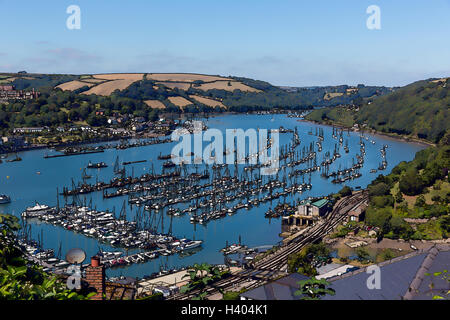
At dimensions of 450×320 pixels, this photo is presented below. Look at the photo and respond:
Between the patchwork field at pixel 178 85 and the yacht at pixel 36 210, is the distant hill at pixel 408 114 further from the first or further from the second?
the yacht at pixel 36 210

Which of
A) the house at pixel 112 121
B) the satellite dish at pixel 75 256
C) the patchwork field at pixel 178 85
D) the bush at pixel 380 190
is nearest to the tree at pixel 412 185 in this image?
the bush at pixel 380 190

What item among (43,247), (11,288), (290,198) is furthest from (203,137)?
(11,288)

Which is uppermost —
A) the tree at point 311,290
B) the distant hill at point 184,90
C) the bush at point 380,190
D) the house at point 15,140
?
the distant hill at point 184,90

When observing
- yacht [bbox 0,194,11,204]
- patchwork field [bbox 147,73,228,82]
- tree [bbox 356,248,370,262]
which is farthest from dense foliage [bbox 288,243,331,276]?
patchwork field [bbox 147,73,228,82]

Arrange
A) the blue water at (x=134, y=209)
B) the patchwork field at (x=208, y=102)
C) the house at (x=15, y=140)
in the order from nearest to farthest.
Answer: the blue water at (x=134, y=209) < the house at (x=15, y=140) < the patchwork field at (x=208, y=102)

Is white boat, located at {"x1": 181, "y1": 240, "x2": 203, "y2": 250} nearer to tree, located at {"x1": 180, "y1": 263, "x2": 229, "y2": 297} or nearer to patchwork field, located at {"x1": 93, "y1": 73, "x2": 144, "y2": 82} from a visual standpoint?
tree, located at {"x1": 180, "y1": 263, "x2": 229, "y2": 297}

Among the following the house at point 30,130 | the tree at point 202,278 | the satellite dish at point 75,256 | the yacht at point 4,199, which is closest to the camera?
the satellite dish at point 75,256
